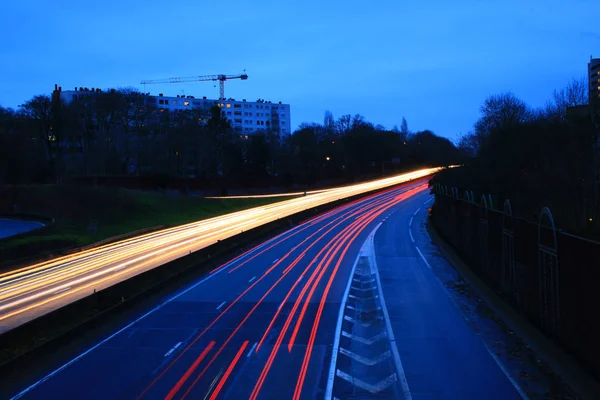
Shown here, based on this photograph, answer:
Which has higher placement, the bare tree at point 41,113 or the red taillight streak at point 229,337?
the bare tree at point 41,113

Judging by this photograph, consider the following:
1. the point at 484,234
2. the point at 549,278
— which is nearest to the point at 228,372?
the point at 549,278

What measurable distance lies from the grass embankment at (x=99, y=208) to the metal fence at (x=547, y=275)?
3155 centimetres

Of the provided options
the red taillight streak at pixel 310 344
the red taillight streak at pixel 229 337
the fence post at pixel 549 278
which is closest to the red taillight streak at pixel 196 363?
the red taillight streak at pixel 229 337

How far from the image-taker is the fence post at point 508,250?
15.7 metres

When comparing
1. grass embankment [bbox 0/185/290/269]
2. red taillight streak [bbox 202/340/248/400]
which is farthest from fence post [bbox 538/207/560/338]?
grass embankment [bbox 0/185/290/269]

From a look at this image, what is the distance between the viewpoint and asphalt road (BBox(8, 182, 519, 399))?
32.2 feet

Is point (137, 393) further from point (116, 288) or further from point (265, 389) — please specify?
point (116, 288)

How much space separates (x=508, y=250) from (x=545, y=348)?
16.1ft

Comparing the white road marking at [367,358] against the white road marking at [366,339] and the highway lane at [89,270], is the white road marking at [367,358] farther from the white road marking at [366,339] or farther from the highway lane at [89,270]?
the highway lane at [89,270]

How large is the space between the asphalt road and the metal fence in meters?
1.51

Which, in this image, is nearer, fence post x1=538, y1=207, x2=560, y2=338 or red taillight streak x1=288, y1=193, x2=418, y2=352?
fence post x1=538, y1=207, x2=560, y2=338

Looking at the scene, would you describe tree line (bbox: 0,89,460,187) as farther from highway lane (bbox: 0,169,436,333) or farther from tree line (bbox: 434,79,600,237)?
tree line (bbox: 434,79,600,237)

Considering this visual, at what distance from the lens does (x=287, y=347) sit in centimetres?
1254

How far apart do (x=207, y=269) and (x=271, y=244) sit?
10.8 meters
